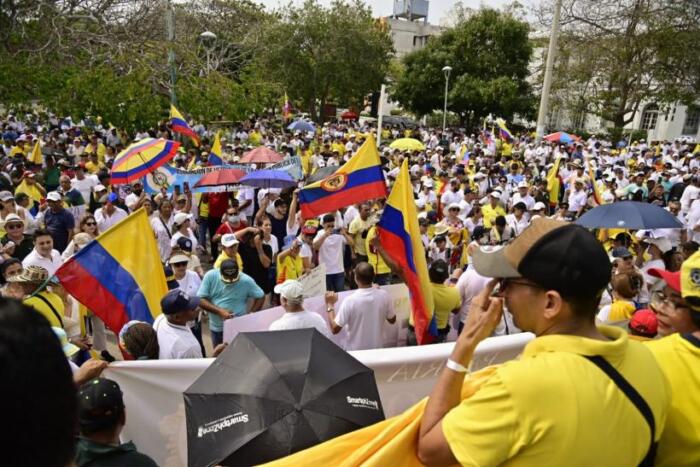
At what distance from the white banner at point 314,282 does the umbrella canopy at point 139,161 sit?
4768 millimetres

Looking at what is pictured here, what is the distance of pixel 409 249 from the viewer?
17.1 ft

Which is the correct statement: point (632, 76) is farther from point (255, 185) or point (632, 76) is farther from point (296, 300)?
point (296, 300)

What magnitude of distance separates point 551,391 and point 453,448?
299 millimetres

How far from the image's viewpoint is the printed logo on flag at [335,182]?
7.02m

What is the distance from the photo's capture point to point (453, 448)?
1.47m

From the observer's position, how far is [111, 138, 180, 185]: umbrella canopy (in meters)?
9.32

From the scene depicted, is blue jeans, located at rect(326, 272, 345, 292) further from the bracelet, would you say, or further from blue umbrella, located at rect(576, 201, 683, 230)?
the bracelet

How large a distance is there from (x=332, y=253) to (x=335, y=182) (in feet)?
4.09

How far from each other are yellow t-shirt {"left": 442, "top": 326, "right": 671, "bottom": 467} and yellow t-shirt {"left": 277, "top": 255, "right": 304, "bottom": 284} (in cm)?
552

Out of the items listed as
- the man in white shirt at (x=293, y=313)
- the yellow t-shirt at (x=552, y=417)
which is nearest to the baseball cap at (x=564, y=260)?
the yellow t-shirt at (x=552, y=417)

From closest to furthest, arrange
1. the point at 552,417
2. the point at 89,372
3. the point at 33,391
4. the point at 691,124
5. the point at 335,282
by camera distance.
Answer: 1. the point at 33,391
2. the point at 552,417
3. the point at 89,372
4. the point at 335,282
5. the point at 691,124

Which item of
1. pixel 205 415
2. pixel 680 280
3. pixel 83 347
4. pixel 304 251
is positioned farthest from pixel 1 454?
pixel 304 251

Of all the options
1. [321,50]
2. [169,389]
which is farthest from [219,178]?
[321,50]

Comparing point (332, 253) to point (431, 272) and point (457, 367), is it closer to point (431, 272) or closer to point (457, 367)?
point (431, 272)
